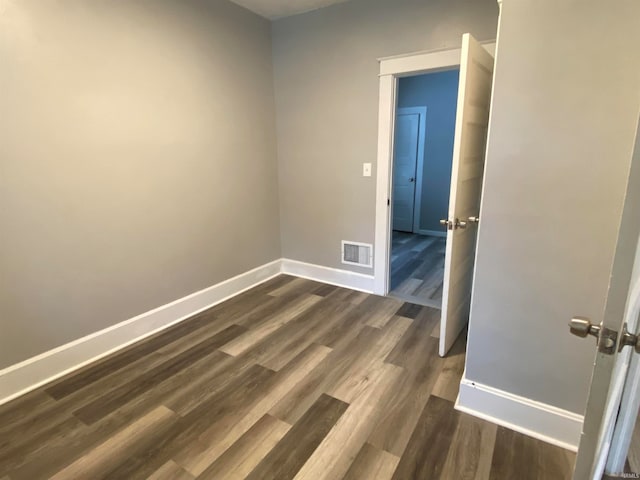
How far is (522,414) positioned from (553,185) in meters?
1.12

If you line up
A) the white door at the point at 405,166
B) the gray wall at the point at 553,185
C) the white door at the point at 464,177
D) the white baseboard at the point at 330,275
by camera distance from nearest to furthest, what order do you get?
the gray wall at the point at 553,185 < the white door at the point at 464,177 < the white baseboard at the point at 330,275 < the white door at the point at 405,166

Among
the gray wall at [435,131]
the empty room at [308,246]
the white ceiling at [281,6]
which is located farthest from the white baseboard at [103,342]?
the gray wall at [435,131]

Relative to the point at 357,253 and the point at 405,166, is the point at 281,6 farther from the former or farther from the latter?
the point at 405,166

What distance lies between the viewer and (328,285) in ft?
11.8

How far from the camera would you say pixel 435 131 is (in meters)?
5.56

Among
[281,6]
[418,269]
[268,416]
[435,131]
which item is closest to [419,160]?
[435,131]

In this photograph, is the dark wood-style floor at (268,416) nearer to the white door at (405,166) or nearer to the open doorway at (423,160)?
the open doorway at (423,160)

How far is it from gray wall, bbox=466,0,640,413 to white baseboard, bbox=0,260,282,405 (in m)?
2.26

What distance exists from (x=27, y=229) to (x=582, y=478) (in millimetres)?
2622

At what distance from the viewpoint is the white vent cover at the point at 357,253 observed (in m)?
3.36

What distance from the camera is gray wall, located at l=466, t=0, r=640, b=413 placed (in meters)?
1.32

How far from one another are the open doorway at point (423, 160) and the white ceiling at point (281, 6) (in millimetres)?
2394

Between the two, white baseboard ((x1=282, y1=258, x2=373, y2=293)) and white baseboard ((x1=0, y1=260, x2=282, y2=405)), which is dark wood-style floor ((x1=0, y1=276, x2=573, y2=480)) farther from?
white baseboard ((x1=282, y1=258, x2=373, y2=293))

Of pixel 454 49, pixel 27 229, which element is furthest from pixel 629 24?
pixel 27 229
